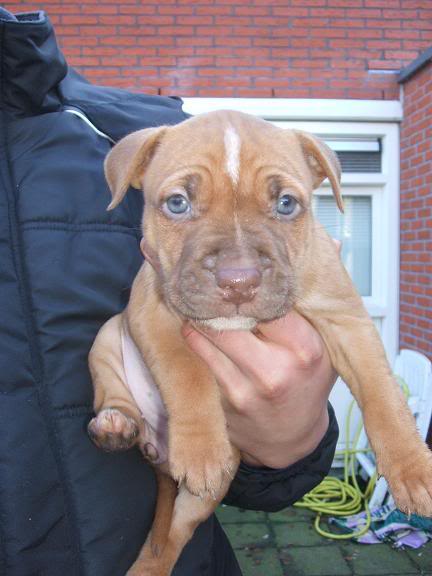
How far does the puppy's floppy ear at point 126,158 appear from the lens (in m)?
2.12

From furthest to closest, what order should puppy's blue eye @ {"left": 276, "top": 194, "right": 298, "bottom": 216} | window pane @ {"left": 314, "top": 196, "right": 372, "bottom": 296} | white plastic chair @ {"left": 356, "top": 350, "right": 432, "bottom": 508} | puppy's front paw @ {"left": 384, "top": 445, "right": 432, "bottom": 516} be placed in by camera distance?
1. window pane @ {"left": 314, "top": 196, "right": 372, "bottom": 296}
2. white plastic chair @ {"left": 356, "top": 350, "right": 432, "bottom": 508}
3. puppy's blue eye @ {"left": 276, "top": 194, "right": 298, "bottom": 216}
4. puppy's front paw @ {"left": 384, "top": 445, "right": 432, "bottom": 516}

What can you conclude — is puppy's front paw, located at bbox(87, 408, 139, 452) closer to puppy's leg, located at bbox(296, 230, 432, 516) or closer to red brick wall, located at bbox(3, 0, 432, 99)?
puppy's leg, located at bbox(296, 230, 432, 516)

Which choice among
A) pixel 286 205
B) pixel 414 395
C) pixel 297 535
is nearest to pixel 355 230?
pixel 414 395

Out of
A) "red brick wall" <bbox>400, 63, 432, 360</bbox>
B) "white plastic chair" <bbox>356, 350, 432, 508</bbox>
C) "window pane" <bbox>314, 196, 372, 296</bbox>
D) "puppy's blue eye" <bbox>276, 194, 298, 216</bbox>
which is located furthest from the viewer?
"window pane" <bbox>314, 196, 372, 296</bbox>

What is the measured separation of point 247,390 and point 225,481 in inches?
12.7

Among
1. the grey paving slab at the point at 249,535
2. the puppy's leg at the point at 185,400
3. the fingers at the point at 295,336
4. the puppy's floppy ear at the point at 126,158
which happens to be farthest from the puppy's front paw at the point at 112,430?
the grey paving slab at the point at 249,535

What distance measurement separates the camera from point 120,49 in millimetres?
7023

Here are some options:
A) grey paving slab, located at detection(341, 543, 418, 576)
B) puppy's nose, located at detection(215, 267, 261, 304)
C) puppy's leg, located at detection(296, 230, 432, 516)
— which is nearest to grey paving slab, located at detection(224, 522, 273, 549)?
grey paving slab, located at detection(341, 543, 418, 576)

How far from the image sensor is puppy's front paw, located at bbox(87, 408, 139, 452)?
201cm

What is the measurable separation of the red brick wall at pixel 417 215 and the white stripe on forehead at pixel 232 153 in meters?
4.95

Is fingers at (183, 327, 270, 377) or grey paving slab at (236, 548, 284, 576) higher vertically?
fingers at (183, 327, 270, 377)

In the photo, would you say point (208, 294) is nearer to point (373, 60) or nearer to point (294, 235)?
point (294, 235)

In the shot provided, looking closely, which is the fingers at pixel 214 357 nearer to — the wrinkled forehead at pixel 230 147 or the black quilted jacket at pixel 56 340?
the black quilted jacket at pixel 56 340

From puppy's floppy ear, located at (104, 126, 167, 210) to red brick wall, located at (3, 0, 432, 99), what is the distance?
497 cm
